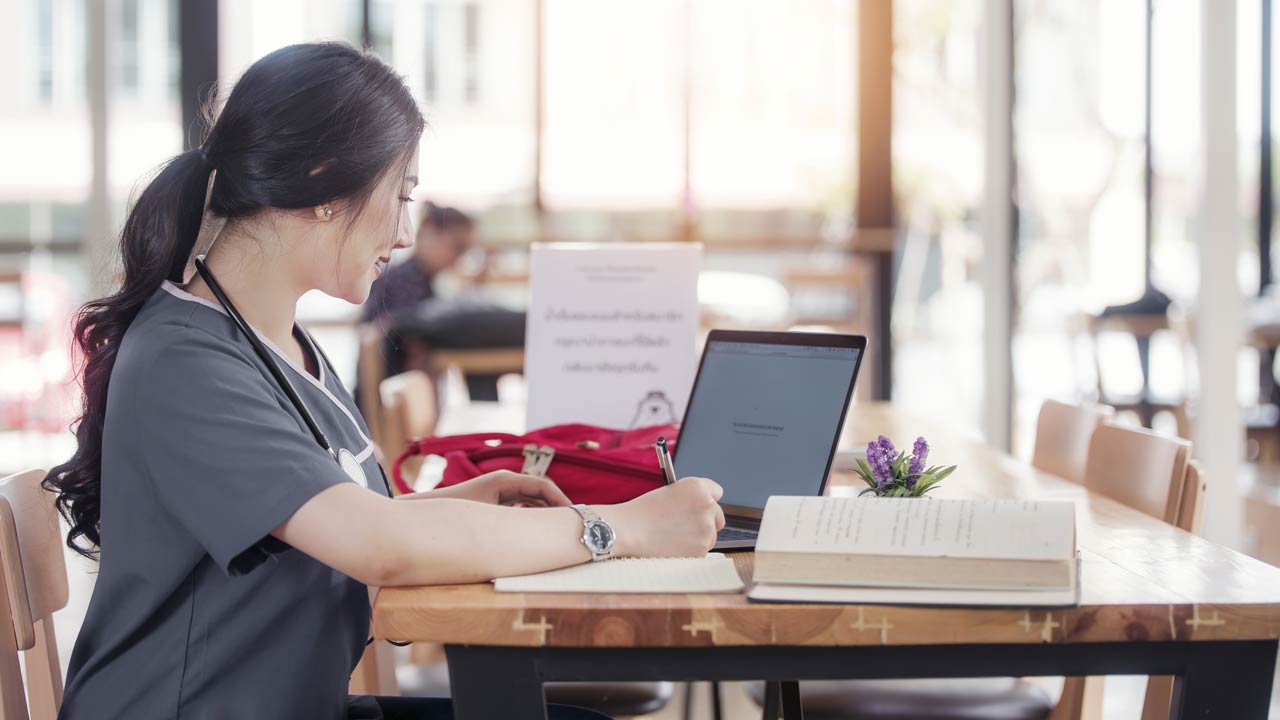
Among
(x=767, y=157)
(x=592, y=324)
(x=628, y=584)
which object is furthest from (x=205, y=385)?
(x=767, y=157)

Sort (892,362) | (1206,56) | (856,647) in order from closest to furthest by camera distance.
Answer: (856,647) → (1206,56) → (892,362)

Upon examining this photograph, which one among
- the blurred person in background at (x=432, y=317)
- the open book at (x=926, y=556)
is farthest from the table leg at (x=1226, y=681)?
the blurred person in background at (x=432, y=317)

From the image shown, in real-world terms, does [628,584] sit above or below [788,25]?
below

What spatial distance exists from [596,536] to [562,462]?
37cm

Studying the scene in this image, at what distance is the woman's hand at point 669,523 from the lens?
1119mm

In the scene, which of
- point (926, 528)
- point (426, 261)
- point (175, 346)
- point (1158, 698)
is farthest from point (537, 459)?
point (426, 261)

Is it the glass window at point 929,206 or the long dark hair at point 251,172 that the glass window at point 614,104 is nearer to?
the glass window at point 929,206

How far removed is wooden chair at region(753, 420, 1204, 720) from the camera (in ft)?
4.93

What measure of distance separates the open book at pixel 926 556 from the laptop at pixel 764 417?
0.76 ft

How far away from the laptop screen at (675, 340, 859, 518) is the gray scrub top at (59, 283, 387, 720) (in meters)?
0.46

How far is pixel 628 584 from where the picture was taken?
1.02 metres

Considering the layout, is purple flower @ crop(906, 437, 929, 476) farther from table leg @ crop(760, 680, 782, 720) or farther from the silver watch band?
table leg @ crop(760, 680, 782, 720)

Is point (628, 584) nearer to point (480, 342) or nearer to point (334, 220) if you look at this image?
point (334, 220)

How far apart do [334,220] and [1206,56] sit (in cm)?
255
